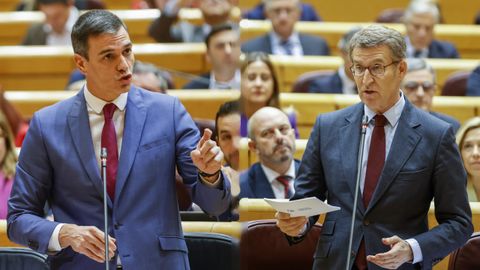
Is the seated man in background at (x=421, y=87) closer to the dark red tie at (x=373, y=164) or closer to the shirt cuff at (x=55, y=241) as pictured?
the dark red tie at (x=373, y=164)

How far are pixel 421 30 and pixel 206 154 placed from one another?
1850 millimetres

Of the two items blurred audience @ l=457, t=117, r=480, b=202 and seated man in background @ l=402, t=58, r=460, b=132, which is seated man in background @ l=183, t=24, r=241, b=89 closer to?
seated man in background @ l=402, t=58, r=460, b=132

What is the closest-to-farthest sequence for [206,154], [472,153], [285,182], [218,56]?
[206,154] < [285,182] < [472,153] < [218,56]

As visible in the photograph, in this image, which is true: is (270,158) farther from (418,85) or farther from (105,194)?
(105,194)

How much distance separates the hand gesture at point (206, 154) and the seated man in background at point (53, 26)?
2056 mm

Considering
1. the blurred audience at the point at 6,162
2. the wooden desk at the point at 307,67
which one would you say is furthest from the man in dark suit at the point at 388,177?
the wooden desk at the point at 307,67

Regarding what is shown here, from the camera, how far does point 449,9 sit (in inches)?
133

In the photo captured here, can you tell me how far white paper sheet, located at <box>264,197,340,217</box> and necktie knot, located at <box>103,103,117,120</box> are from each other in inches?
9.0

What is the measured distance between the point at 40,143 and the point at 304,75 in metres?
1.43

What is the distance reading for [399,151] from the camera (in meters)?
1.01

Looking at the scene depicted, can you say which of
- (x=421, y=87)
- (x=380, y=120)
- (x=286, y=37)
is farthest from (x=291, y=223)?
(x=286, y=37)

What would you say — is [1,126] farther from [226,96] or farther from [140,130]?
[140,130]

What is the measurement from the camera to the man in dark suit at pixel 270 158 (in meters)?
1.51

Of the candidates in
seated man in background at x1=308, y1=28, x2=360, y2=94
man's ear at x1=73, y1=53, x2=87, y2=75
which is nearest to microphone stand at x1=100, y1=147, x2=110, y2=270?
man's ear at x1=73, y1=53, x2=87, y2=75
